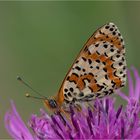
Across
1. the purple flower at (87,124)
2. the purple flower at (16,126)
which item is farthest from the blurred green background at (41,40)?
the purple flower at (16,126)

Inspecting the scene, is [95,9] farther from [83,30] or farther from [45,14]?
[45,14]

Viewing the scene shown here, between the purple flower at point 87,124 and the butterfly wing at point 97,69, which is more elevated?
the butterfly wing at point 97,69

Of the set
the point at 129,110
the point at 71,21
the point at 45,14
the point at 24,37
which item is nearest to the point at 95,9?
the point at 71,21

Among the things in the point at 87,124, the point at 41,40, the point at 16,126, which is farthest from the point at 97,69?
the point at 41,40

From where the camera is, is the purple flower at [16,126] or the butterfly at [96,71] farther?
the purple flower at [16,126]

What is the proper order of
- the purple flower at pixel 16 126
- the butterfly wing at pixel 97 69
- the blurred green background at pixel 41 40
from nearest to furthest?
the butterfly wing at pixel 97 69 → the purple flower at pixel 16 126 → the blurred green background at pixel 41 40

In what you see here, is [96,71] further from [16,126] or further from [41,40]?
[41,40]

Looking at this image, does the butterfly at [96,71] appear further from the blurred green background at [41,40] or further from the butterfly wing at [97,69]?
the blurred green background at [41,40]

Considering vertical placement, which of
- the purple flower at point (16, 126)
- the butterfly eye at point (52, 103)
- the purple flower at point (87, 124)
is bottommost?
the purple flower at point (87, 124)

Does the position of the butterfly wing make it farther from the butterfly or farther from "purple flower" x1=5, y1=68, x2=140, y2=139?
"purple flower" x1=5, y1=68, x2=140, y2=139
